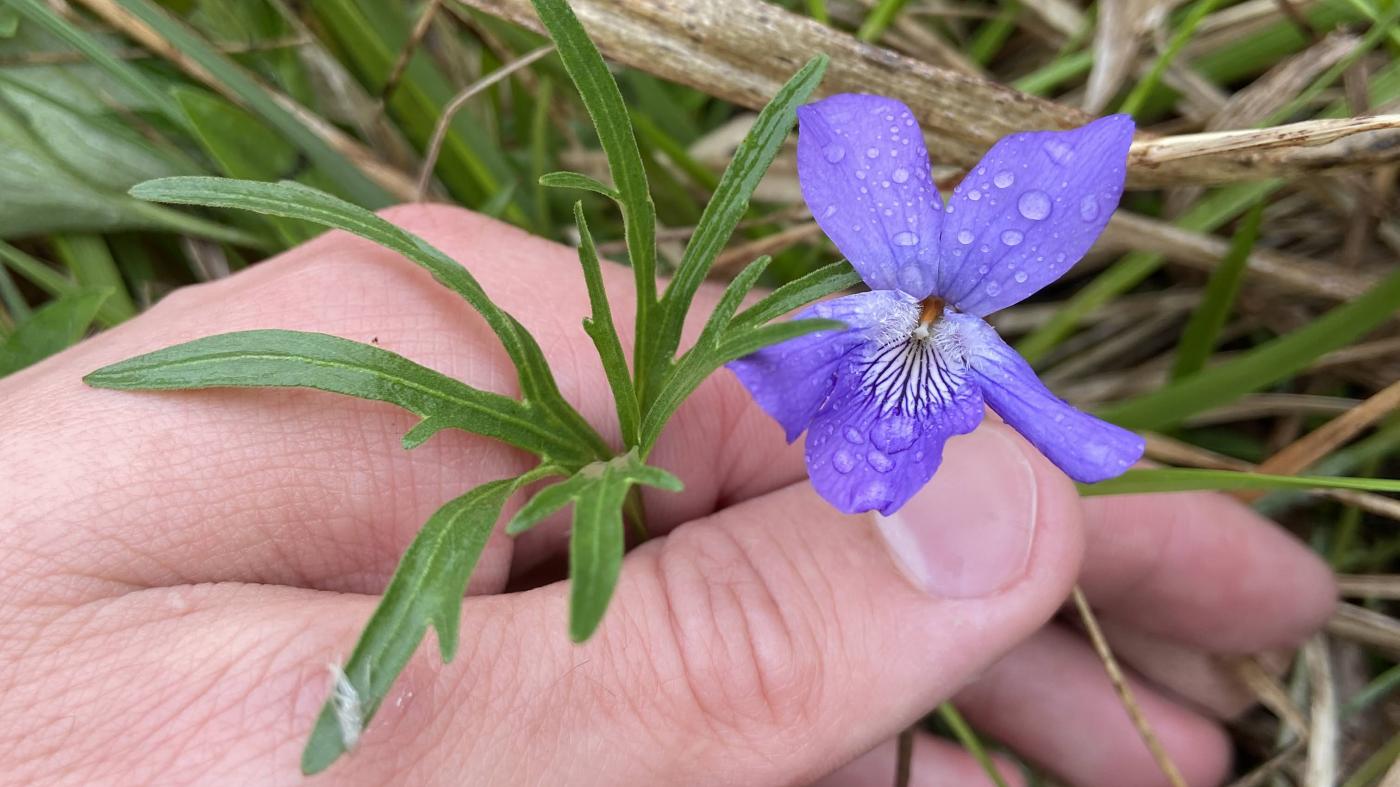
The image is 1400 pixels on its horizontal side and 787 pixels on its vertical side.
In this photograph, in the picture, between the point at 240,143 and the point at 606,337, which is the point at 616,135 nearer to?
the point at 606,337

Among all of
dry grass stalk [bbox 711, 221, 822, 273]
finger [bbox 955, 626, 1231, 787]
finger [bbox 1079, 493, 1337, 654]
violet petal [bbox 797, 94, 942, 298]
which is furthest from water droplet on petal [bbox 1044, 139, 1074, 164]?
finger [bbox 955, 626, 1231, 787]

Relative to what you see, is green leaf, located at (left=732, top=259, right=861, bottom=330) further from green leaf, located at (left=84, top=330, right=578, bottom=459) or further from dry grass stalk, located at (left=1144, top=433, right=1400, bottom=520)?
dry grass stalk, located at (left=1144, top=433, right=1400, bottom=520)

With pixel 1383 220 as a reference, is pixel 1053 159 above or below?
above

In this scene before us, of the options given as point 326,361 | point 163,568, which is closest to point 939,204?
point 326,361

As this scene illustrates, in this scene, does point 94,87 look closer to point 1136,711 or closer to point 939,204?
point 939,204

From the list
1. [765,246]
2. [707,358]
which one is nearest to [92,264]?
[765,246]

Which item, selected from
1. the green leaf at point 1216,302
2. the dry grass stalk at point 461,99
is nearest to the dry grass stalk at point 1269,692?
the green leaf at point 1216,302

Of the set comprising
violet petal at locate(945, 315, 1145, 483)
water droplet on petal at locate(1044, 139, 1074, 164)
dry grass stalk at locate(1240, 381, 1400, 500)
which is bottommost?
dry grass stalk at locate(1240, 381, 1400, 500)

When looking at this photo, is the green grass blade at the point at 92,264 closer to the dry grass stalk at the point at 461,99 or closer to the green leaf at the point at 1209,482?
the dry grass stalk at the point at 461,99
